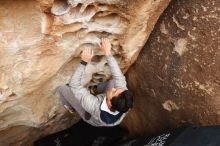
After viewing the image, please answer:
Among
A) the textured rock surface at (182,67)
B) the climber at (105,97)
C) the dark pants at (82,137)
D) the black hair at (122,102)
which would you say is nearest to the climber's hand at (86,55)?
the climber at (105,97)

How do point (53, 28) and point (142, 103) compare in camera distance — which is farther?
point (142, 103)

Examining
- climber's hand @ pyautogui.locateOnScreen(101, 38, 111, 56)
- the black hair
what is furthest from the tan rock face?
the black hair

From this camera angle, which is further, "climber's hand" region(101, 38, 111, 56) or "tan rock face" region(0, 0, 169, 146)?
"climber's hand" region(101, 38, 111, 56)

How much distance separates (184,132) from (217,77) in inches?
10.8

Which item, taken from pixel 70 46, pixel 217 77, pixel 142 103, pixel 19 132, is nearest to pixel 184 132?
pixel 217 77

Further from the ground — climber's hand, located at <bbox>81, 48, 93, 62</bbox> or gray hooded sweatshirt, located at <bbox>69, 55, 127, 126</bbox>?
climber's hand, located at <bbox>81, 48, 93, 62</bbox>

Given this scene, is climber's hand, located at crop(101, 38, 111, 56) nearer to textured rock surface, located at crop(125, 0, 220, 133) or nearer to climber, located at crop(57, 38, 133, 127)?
climber, located at crop(57, 38, 133, 127)

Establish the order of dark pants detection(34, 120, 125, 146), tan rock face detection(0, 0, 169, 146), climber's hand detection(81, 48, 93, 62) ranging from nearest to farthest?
1. tan rock face detection(0, 0, 169, 146)
2. climber's hand detection(81, 48, 93, 62)
3. dark pants detection(34, 120, 125, 146)

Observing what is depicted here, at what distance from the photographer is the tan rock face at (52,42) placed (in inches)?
62.7

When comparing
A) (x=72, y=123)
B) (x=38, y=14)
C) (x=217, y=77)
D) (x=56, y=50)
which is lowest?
(x=72, y=123)

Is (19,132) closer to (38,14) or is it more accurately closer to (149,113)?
(149,113)

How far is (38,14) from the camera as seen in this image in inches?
62.9

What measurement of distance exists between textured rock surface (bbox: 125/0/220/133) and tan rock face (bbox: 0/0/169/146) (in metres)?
0.07

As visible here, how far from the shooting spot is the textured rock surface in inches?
69.9
